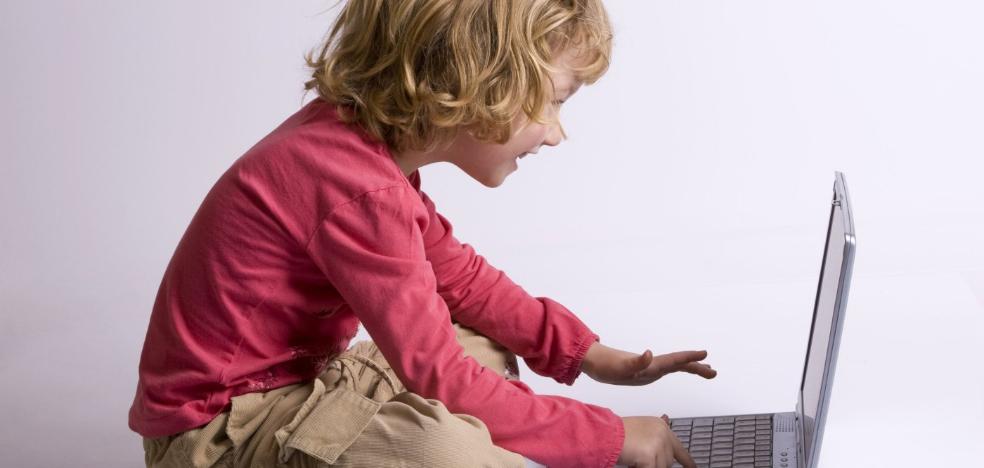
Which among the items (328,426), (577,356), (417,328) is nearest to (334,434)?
(328,426)

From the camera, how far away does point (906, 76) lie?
95.5 inches

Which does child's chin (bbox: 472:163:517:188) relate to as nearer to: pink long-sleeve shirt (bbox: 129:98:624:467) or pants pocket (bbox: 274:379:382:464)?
pink long-sleeve shirt (bbox: 129:98:624:467)

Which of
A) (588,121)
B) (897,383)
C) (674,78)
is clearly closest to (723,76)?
(674,78)

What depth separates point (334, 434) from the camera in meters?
1.14

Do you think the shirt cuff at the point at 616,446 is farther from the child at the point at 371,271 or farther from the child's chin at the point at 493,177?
the child's chin at the point at 493,177

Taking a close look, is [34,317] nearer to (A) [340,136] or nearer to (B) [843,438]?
(A) [340,136]

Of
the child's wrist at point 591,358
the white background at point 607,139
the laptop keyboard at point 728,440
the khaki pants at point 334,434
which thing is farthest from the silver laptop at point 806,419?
the white background at point 607,139

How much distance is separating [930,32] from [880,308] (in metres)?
0.71

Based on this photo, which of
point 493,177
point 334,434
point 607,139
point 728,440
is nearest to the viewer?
point 334,434

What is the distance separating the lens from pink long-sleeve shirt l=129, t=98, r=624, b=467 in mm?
1150

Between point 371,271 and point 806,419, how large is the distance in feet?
1.62

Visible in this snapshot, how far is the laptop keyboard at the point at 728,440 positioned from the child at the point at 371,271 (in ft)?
0.23

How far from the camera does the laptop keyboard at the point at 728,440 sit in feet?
4.31

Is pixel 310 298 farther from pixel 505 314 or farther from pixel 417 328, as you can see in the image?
pixel 505 314
